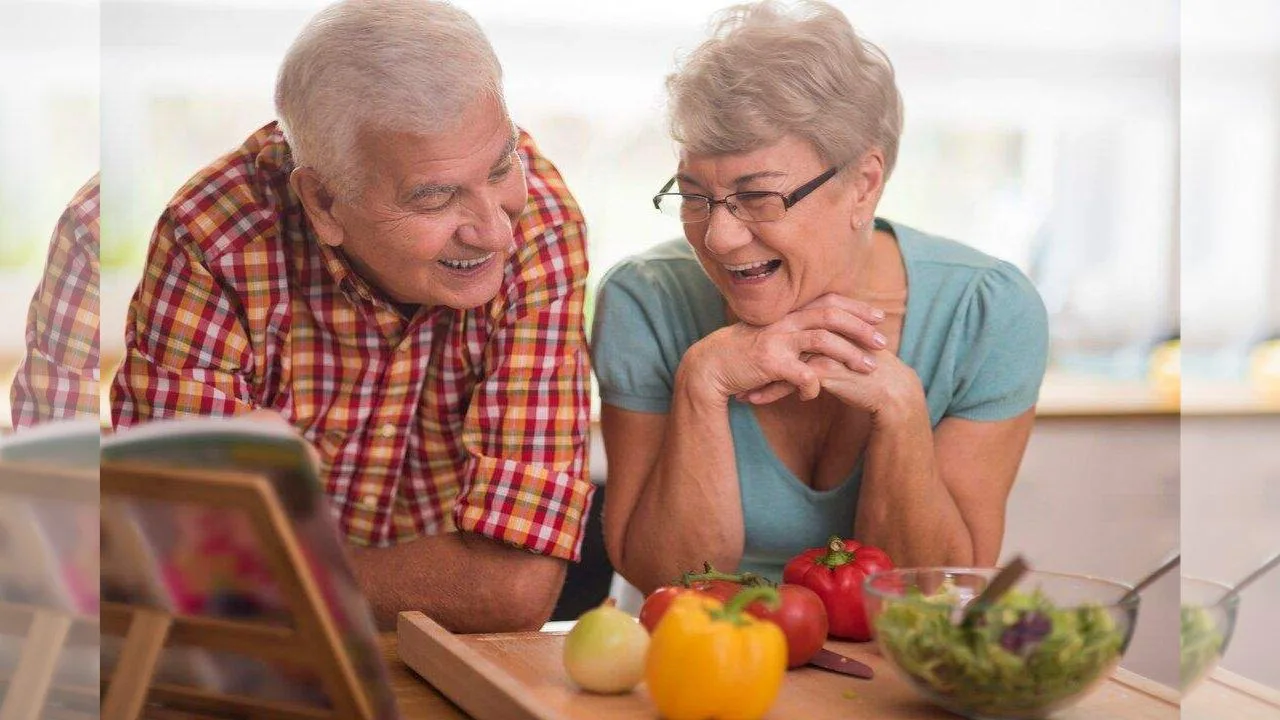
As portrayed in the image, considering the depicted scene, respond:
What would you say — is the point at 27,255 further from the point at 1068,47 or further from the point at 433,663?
the point at 1068,47

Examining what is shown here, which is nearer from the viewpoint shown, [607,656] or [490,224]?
[607,656]

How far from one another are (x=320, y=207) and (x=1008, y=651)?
2.23 ft

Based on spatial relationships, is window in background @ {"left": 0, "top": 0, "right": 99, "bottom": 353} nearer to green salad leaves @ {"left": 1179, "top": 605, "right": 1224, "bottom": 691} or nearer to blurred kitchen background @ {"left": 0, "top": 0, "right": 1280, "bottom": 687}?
blurred kitchen background @ {"left": 0, "top": 0, "right": 1280, "bottom": 687}

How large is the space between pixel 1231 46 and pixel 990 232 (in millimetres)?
1430

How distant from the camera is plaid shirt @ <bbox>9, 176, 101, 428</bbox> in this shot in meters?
0.68

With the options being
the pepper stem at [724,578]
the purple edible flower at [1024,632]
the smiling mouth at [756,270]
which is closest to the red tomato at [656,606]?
the pepper stem at [724,578]

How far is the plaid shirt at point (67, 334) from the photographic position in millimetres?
678

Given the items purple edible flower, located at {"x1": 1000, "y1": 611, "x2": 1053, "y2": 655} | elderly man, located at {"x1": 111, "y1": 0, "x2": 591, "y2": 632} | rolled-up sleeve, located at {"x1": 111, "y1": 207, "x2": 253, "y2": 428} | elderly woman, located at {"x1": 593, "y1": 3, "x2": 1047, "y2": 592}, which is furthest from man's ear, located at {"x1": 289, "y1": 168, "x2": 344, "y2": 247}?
purple edible flower, located at {"x1": 1000, "y1": 611, "x2": 1053, "y2": 655}

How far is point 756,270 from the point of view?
1.22 m

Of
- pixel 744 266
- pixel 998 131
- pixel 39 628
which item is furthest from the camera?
pixel 998 131

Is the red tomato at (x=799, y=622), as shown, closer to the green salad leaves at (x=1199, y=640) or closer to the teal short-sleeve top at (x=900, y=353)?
the green salad leaves at (x=1199, y=640)

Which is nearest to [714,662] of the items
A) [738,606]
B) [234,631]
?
[738,606]

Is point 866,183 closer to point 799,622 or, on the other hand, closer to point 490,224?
point 490,224

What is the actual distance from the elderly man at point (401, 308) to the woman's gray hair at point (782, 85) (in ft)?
0.55
